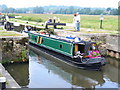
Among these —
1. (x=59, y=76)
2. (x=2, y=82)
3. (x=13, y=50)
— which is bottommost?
(x=59, y=76)

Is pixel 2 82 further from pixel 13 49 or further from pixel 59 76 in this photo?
pixel 13 49

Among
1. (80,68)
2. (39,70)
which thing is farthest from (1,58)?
(80,68)

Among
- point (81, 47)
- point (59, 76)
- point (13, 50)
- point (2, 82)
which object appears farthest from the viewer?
point (81, 47)

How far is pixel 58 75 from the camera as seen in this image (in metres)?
17.0

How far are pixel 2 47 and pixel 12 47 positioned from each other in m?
0.71

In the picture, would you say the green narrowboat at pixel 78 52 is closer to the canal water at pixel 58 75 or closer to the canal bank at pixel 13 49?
the canal water at pixel 58 75

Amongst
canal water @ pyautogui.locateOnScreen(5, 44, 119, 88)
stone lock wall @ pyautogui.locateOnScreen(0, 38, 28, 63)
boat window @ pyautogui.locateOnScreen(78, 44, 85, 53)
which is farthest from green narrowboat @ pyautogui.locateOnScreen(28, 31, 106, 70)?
stone lock wall @ pyautogui.locateOnScreen(0, 38, 28, 63)

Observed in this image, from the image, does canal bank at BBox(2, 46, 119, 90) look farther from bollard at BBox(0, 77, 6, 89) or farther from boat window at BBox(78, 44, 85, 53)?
bollard at BBox(0, 77, 6, 89)

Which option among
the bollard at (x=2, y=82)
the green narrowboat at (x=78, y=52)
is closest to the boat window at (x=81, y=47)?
the green narrowboat at (x=78, y=52)

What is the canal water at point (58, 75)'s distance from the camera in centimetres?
1502

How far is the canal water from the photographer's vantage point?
1502cm

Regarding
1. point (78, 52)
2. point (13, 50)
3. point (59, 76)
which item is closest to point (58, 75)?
point (59, 76)

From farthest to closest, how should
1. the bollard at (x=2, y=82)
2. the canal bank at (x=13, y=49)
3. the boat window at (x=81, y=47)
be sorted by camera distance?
the boat window at (x=81, y=47), the canal bank at (x=13, y=49), the bollard at (x=2, y=82)

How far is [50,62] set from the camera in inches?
805
